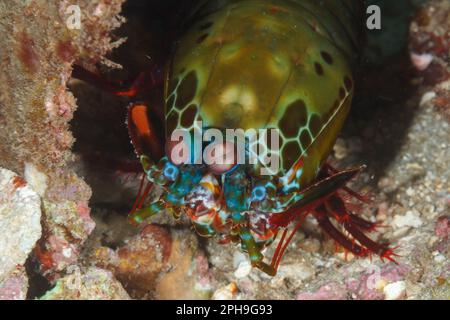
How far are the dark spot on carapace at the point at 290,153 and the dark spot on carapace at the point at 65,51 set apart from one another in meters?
1.51

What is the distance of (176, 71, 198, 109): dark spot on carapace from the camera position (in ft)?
11.0

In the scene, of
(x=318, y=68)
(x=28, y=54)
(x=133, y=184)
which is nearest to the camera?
(x=28, y=54)

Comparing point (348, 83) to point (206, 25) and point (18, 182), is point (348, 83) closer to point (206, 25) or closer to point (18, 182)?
point (206, 25)

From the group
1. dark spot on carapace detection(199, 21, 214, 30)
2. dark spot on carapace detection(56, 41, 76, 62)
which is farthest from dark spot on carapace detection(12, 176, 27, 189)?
dark spot on carapace detection(199, 21, 214, 30)

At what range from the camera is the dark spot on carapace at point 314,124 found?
3406 mm

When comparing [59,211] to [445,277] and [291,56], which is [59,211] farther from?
[445,277]

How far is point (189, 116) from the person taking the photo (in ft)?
10.8

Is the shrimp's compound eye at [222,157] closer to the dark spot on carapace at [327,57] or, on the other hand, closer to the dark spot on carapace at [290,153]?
the dark spot on carapace at [290,153]

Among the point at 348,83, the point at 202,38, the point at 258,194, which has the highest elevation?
the point at 202,38

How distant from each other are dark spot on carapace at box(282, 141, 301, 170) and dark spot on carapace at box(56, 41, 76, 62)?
4.94 feet

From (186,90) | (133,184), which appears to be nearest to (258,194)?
(186,90)

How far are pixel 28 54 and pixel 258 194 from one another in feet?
5.76
